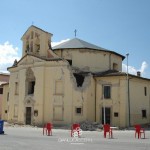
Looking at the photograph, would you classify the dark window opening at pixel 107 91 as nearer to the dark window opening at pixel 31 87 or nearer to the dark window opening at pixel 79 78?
the dark window opening at pixel 79 78

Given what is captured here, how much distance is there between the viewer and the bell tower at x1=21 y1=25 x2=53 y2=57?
135 ft

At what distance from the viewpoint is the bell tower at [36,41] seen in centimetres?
4119

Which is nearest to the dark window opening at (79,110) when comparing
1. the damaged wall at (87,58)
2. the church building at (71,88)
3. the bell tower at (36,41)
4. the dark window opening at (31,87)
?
the church building at (71,88)

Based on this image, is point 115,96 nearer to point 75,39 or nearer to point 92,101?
point 92,101

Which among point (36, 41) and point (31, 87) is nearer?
point (31, 87)

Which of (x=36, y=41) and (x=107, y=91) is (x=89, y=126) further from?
(x=36, y=41)

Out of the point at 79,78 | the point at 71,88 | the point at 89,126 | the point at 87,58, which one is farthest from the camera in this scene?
the point at 87,58

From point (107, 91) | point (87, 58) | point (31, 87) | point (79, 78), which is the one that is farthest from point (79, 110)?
point (31, 87)

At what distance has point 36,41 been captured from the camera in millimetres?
42500

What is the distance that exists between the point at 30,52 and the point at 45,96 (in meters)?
6.90

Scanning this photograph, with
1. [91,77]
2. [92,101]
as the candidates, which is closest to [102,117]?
[92,101]

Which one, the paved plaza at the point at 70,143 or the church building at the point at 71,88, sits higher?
the church building at the point at 71,88

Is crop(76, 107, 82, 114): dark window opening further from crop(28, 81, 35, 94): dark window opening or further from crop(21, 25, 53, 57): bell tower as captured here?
crop(21, 25, 53, 57): bell tower

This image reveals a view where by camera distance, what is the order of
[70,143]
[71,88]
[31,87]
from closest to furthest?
[70,143] → [71,88] → [31,87]
